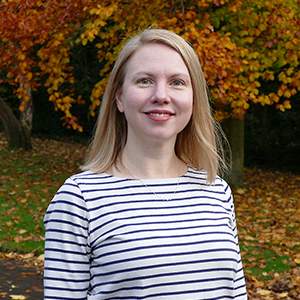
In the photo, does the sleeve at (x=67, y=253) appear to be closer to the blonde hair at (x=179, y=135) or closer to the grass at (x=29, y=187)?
the blonde hair at (x=179, y=135)

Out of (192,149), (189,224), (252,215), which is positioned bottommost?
(189,224)

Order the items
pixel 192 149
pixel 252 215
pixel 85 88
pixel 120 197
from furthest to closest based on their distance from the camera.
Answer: pixel 85 88
pixel 252 215
pixel 192 149
pixel 120 197

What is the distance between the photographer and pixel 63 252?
1.58 metres

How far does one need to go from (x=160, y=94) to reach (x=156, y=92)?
19 mm

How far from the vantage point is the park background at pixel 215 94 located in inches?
244

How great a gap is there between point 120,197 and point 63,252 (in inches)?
11.8

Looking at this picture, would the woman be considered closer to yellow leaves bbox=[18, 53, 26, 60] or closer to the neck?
the neck

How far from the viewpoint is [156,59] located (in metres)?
1.72

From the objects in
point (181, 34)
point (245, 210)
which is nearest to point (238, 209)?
point (245, 210)

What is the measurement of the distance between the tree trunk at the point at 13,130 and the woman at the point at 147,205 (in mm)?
12786

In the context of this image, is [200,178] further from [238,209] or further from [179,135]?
[238,209]

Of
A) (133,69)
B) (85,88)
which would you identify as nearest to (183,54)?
(133,69)

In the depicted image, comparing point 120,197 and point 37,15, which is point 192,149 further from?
point 37,15

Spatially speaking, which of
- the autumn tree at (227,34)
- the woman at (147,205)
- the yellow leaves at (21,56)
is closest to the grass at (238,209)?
the autumn tree at (227,34)
